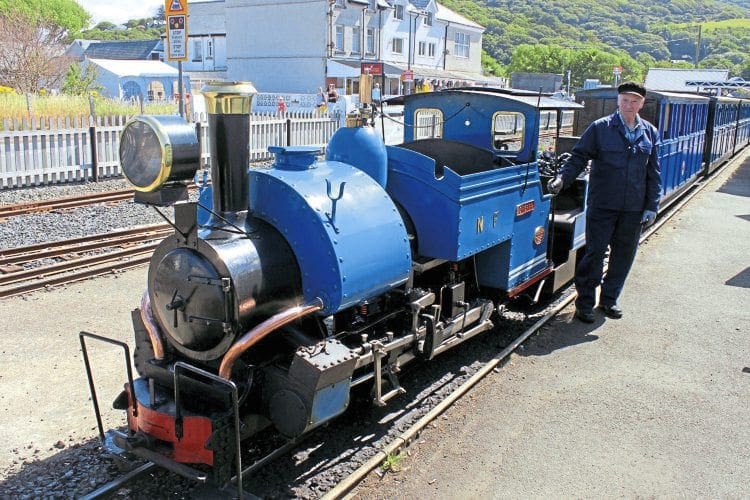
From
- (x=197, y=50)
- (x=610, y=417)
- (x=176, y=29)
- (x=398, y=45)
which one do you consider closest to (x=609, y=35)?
(x=398, y=45)

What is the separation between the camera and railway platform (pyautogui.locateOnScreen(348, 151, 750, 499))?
4246 millimetres

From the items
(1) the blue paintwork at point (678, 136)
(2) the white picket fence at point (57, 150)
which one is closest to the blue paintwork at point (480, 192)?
(1) the blue paintwork at point (678, 136)

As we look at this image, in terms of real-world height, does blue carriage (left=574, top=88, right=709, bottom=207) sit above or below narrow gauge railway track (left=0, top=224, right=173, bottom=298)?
above

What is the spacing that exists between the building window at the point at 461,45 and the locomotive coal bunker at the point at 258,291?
55879mm

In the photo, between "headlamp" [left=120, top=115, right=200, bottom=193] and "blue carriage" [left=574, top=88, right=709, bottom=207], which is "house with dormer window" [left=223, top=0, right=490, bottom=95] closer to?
"blue carriage" [left=574, top=88, right=709, bottom=207]

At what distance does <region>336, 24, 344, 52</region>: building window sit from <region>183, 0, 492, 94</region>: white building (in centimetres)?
6

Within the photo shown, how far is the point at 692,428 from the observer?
197 inches

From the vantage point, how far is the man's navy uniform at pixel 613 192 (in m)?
6.86

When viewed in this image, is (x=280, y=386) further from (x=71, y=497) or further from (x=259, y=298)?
(x=71, y=497)

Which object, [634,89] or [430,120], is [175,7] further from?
[634,89]

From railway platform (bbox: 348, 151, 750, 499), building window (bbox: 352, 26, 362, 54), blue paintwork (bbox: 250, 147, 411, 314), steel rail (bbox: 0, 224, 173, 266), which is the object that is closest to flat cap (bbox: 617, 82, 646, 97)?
railway platform (bbox: 348, 151, 750, 499)

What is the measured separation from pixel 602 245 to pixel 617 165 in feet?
2.84

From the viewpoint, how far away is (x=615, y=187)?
22.8 feet

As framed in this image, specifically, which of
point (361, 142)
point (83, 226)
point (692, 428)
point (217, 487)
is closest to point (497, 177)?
point (361, 142)
